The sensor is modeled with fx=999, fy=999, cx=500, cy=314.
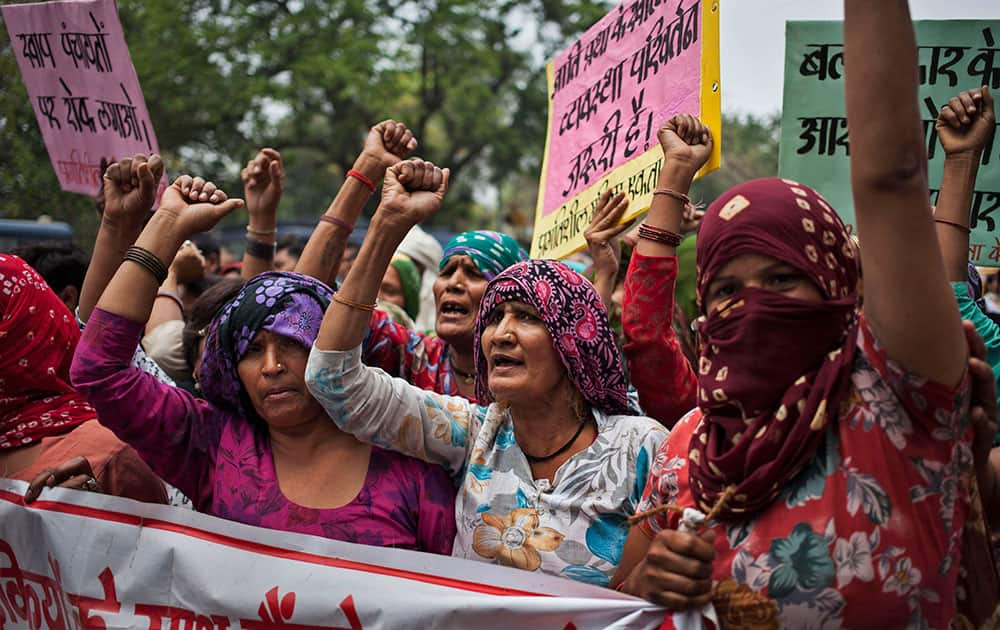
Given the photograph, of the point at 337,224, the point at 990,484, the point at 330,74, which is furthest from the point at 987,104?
the point at 330,74

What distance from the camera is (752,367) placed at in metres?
1.85

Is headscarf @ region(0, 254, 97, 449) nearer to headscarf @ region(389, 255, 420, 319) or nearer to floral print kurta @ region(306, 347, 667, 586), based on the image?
floral print kurta @ region(306, 347, 667, 586)

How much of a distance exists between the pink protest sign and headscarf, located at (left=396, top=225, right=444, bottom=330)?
7.64 feet

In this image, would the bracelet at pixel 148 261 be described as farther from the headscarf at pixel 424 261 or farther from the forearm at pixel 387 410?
the headscarf at pixel 424 261

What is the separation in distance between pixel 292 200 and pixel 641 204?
127 feet

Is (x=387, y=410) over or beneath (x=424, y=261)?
beneath

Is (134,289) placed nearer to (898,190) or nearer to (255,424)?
(255,424)

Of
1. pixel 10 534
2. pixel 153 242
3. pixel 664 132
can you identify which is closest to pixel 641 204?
pixel 664 132

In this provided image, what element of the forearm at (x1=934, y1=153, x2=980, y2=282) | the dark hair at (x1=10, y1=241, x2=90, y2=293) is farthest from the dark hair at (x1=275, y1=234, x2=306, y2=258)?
the forearm at (x1=934, y1=153, x2=980, y2=282)

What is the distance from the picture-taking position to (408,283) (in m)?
5.73

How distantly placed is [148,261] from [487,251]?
1410 mm

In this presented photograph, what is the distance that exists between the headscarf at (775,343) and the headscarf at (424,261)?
15.6 feet

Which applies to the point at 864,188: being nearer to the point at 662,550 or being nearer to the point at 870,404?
the point at 870,404

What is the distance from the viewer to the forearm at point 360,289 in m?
2.56
